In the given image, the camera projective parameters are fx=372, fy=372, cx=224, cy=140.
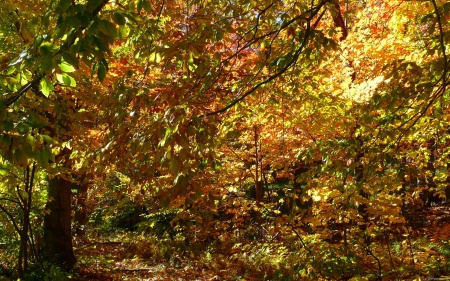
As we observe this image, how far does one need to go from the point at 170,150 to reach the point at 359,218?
4743mm

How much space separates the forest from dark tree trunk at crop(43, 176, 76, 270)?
0.10ft

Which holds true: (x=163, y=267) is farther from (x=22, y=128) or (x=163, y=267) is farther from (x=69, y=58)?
(x=69, y=58)

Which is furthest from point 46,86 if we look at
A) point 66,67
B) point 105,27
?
point 105,27

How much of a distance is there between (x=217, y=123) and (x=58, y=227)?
6471 millimetres

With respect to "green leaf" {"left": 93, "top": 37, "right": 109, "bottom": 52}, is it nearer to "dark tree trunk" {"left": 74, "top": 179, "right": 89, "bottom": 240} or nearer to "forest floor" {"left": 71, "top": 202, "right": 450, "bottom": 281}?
"forest floor" {"left": 71, "top": 202, "right": 450, "bottom": 281}

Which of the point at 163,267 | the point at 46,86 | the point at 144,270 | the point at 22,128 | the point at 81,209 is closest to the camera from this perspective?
the point at 22,128

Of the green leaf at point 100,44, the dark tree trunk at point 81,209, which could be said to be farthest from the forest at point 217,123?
the dark tree trunk at point 81,209

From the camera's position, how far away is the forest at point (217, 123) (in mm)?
2812

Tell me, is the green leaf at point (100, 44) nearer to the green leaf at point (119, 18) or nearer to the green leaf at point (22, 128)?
the green leaf at point (119, 18)

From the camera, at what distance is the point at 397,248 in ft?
25.1

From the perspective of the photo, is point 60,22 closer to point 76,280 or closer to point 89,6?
point 89,6

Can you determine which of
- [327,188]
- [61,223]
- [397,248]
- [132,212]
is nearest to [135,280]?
[61,223]

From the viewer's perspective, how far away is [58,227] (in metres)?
8.47

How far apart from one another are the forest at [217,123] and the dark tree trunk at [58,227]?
32mm
